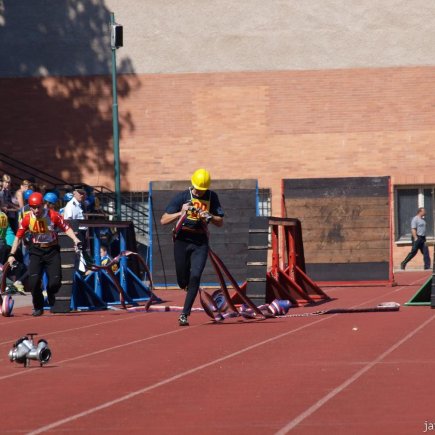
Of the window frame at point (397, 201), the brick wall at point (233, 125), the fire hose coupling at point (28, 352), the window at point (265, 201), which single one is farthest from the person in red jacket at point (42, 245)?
the window frame at point (397, 201)

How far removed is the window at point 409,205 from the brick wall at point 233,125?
0.58 metres

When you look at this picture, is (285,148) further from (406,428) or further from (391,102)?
(406,428)

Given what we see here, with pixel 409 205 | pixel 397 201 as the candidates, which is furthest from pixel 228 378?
pixel 409 205

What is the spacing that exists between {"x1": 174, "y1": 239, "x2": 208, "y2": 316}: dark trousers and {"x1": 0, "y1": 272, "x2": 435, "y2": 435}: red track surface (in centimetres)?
49

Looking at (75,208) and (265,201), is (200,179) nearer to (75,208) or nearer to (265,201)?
(75,208)

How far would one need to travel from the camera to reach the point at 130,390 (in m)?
11.5

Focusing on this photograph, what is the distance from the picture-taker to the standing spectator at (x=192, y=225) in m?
18.4

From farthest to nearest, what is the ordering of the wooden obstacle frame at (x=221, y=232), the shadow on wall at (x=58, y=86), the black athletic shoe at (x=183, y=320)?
the shadow on wall at (x=58, y=86)
the wooden obstacle frame at (x=221, y=232)
the black athletic shoe at (x=183, y=320)

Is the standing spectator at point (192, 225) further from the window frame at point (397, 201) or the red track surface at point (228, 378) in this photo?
the window frame at point (397, 201)

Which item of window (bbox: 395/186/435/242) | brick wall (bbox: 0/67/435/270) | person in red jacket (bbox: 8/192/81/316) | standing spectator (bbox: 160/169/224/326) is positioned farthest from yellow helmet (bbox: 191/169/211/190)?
window (bbox: 395/186/435/242)

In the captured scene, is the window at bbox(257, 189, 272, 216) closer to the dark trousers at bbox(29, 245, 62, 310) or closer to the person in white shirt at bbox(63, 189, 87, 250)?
the person in white shirt at bbox(63, 189, 87, 250)

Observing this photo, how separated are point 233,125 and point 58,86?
18.7 ft

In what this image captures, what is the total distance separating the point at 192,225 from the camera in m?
18.5

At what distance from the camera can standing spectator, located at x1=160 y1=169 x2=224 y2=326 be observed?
18406 mm
